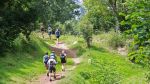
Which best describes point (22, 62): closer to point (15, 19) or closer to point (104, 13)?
point (15, 19)

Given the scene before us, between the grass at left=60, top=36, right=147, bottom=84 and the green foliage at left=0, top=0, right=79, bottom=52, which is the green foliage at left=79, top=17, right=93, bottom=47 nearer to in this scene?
the grass at left=60, top=36, right=147, bottom=84

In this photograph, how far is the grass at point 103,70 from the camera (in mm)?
31392

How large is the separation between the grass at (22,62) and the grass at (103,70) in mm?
2277

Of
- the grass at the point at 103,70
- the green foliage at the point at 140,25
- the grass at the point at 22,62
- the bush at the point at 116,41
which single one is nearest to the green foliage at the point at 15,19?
the grass at the point at 22,62

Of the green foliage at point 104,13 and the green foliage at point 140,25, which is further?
the green foliage at point 104,13

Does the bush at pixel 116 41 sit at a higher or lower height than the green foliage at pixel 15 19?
lower

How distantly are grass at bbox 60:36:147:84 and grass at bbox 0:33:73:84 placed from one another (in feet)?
7.47

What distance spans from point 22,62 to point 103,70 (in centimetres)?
807

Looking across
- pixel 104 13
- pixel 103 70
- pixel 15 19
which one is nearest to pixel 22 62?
pixel 15 19

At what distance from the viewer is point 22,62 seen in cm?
3231

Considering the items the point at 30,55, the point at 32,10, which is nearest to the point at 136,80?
the point at 30,55

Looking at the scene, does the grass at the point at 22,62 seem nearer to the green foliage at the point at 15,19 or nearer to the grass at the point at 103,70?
the green foliage at the point at 15,19

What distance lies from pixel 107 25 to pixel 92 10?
12.8 feet

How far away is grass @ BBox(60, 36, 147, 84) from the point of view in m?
31.4
